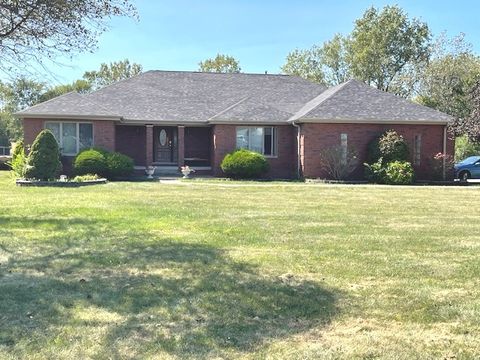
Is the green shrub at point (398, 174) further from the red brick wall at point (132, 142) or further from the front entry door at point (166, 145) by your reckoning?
the red brick wall at point (132, 142)

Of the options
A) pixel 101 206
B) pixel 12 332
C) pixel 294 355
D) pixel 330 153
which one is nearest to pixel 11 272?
pixel 12 332

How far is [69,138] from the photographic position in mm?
26688

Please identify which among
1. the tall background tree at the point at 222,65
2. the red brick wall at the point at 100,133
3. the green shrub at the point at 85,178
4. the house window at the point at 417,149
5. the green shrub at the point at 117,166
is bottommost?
the green shrub at the point at 85,178

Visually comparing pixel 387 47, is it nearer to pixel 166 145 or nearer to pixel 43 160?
pixel 166 145

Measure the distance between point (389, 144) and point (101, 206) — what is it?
15.7m

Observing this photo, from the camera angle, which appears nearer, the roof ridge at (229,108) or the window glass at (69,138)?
the window glass at (69,138)

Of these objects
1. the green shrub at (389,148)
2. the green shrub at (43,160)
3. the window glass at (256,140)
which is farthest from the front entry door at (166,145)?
the green shrub at (389,148)

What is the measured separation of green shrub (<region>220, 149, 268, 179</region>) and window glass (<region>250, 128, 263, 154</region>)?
1820mm

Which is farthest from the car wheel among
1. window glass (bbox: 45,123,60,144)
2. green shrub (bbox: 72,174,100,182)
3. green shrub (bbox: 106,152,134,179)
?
window glass (bbox: 45,123,60,144)

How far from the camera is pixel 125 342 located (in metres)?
4.32

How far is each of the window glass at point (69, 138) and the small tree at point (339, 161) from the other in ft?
39.3

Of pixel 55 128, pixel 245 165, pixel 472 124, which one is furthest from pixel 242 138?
pixel 472 124

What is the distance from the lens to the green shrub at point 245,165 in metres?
25.6

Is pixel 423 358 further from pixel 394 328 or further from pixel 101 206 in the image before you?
pixel 101 206
